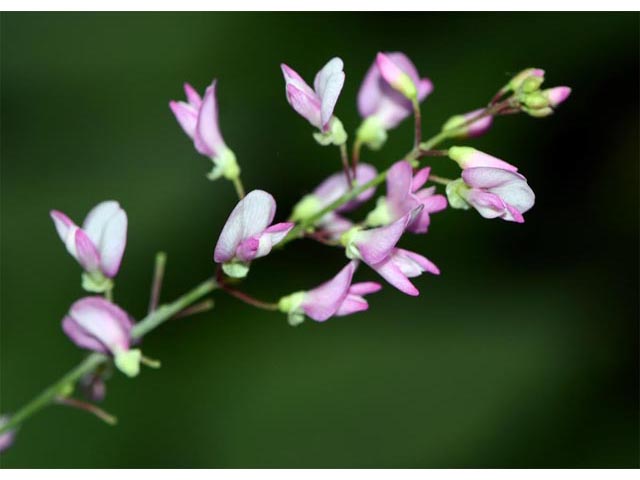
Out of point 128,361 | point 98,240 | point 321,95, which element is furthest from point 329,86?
point 128,361

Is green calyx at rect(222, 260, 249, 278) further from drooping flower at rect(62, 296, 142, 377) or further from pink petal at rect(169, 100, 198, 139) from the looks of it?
pink petal at rect(169, 100, 198, 139)

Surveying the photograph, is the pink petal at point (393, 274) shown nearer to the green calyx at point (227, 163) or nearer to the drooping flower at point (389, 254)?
the drooping flower at point (389, 254)

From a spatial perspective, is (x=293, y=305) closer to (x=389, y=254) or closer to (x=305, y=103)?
(x=389, y=254)

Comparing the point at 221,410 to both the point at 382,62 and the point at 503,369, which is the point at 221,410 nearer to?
the point at 503,369

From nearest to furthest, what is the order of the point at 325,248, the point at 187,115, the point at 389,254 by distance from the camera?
the point at 389,254 < the point at 187,115 < the point at 325,248

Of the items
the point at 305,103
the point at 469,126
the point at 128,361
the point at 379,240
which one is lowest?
the point at 128,361
